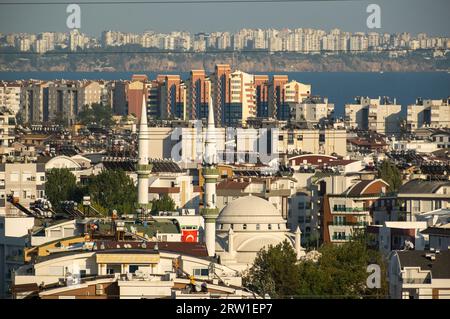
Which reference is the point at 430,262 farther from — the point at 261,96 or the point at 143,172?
the point at 261,96

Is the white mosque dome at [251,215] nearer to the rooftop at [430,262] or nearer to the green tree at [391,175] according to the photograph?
the green tree at [391,175]

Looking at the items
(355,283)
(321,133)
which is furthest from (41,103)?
(355,283)

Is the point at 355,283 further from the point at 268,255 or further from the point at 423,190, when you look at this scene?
the point at 423,190

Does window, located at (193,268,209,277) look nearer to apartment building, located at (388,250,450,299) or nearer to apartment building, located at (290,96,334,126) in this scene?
apartment building, located at (388,250,450,299)

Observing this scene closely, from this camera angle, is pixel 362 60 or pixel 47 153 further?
pixel 362 60

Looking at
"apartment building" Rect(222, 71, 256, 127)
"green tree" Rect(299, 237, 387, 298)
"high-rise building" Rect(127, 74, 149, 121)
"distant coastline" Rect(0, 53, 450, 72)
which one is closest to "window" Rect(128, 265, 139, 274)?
"green tree" Rect(299, 237, 387, 298)

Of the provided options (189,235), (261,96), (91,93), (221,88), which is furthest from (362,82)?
A: (189,235)
